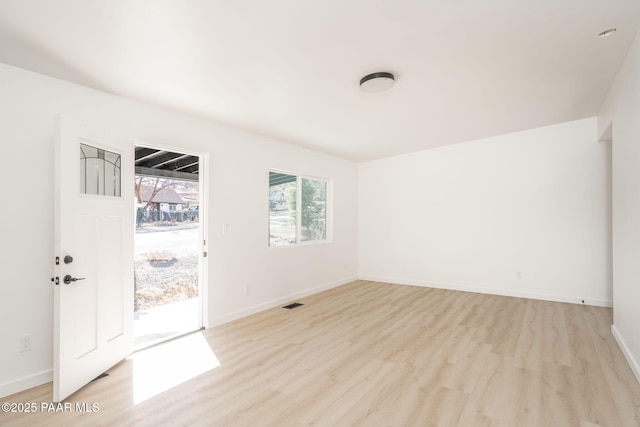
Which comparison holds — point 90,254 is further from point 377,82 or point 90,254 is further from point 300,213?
point 300,213

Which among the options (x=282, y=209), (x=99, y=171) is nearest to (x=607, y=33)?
(x=282, y=209)

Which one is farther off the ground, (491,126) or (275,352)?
(491,126)

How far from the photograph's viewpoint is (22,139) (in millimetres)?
2373

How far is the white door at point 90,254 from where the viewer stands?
2203 mm

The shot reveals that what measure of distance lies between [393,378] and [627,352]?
7.17 feet

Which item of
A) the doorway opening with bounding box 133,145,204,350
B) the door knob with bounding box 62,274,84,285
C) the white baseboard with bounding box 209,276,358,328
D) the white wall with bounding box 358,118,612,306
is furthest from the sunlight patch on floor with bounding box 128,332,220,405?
the white wall with bounding box 358,118,612,306

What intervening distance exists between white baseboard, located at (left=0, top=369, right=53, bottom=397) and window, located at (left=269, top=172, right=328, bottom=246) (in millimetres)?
2769

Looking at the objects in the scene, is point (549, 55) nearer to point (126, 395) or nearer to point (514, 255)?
point (514, 255)

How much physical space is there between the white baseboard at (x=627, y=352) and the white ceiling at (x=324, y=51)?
2550mm

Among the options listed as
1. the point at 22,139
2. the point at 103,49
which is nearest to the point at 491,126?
the point at 103,49

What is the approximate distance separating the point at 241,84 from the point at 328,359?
8.90 ft

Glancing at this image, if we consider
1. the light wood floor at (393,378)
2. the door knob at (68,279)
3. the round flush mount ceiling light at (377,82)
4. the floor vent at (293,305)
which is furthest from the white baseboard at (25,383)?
the round flush mount ceiling light at (377,82)

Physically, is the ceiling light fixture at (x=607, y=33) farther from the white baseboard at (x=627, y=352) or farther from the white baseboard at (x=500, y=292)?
the white baseboard at (x=500, y=292)

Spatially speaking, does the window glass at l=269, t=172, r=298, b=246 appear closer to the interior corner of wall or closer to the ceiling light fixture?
the ceiling light fixture
